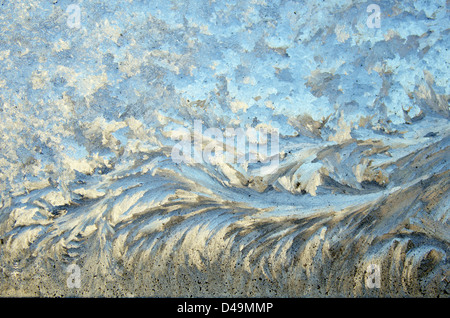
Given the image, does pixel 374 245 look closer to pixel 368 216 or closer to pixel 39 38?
pixel 368 216

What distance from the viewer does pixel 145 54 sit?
1054 mm

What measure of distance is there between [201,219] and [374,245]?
21.1 inches

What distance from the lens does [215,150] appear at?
1.06m

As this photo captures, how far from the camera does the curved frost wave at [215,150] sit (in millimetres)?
1030

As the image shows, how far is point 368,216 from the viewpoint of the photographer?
104 centimetres

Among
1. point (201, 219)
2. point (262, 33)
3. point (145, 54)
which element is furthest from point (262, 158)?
point (145, 54)

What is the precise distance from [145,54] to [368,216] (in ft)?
2.79

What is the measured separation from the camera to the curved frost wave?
3.38ft

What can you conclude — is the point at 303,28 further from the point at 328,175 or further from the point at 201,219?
the point at 201,219

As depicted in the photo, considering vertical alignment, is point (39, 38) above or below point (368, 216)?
above
